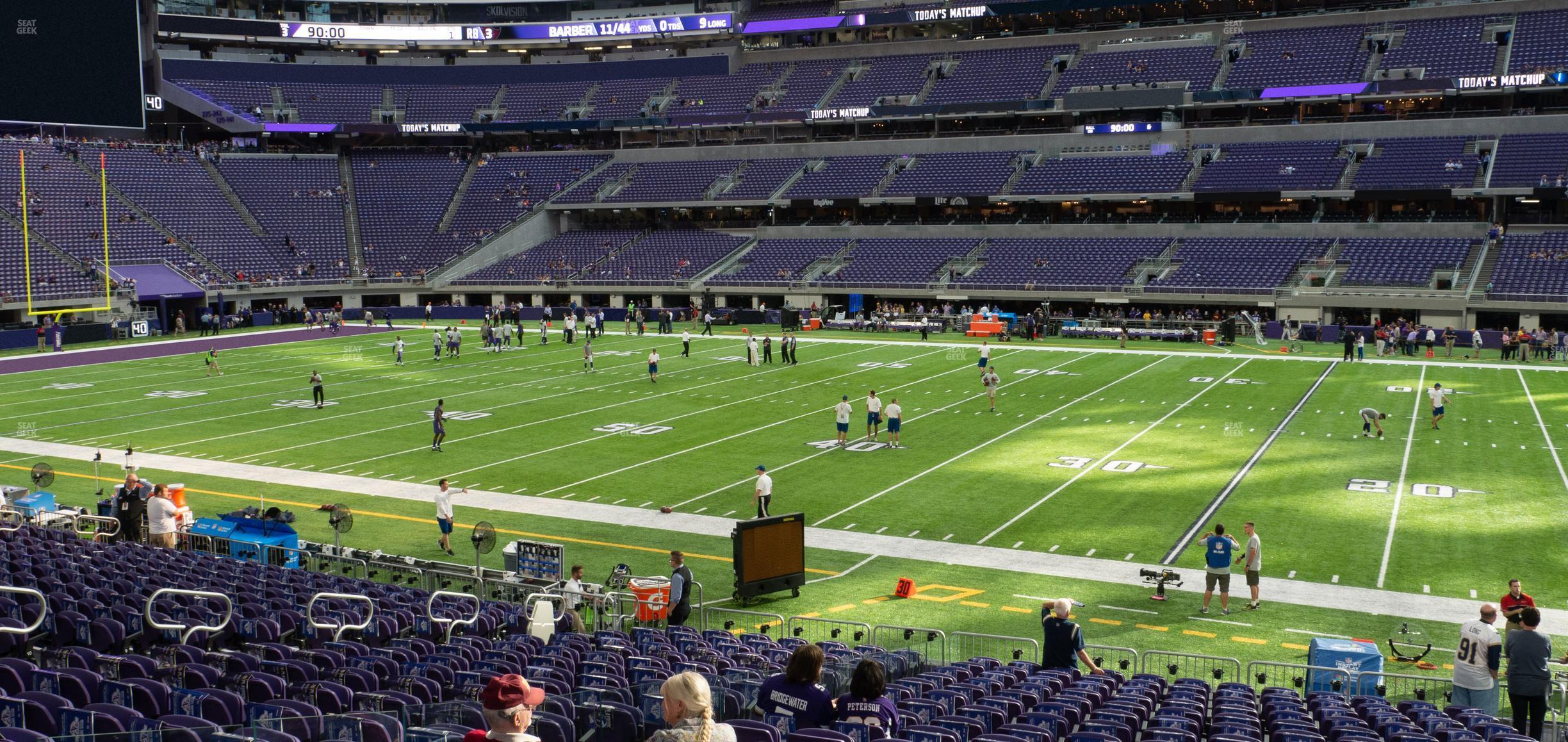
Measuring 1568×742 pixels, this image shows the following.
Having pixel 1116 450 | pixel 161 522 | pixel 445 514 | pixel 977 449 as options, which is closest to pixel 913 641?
pixel 445 514

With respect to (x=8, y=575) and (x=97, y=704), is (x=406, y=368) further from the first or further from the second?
(x=97, y=704)

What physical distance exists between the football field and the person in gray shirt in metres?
6.85

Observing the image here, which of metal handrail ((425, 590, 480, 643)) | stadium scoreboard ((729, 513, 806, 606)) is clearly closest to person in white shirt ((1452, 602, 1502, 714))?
stadium scoreboard ((729, 513, 806, 606))

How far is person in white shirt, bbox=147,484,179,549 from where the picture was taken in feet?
65.4

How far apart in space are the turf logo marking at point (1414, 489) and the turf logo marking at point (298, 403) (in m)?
29.2

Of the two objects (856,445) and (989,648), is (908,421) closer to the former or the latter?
(856,445)

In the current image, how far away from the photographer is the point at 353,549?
1947 centimetres

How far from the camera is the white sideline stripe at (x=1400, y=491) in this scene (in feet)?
65.0

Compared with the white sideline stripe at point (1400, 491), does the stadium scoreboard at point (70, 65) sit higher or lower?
higher

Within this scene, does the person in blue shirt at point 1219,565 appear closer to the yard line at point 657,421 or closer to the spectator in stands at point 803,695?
the spectator in stands at point 803,695

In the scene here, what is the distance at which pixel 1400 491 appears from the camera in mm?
25078

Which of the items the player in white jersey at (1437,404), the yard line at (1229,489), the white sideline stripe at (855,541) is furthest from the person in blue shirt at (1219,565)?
the player in white jersey at (1437,404)

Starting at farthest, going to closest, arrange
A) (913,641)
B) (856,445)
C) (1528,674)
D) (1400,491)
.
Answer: (856,445), (1400,491), (913,641), (1528,674)

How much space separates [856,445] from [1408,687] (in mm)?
17298
